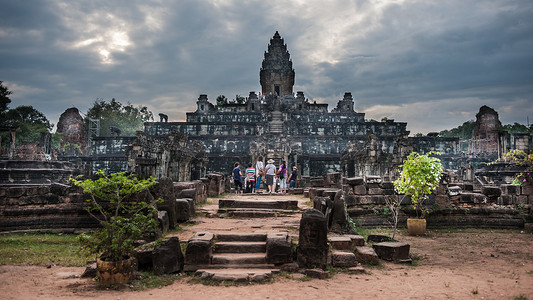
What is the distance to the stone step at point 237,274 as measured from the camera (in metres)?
4.84

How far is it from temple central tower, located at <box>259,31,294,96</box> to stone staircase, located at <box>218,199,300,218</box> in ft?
106

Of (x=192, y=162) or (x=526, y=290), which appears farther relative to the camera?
(x=192, y=162)

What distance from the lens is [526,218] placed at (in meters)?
9.83

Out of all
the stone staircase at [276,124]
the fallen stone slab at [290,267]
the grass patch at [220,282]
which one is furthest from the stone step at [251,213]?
the stone staircase at [276,124]

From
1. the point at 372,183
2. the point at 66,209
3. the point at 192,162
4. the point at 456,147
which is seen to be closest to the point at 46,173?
the point at 192,162

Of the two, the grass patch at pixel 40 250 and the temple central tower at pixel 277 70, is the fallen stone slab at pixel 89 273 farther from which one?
the temple central tower at pixel 277 70

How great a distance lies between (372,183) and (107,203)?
7089 millimetres

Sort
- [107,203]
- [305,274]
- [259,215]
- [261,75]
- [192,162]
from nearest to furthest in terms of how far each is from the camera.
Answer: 1. [305,274]
2. [107,203]
3. [259,215]
4. [192,162]
5. [261,75]

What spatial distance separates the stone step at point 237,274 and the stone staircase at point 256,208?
337cm

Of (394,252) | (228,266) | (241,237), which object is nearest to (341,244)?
(394,252)

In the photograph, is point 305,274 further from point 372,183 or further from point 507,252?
point 372,183

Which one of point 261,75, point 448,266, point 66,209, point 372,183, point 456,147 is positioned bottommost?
point 448,266

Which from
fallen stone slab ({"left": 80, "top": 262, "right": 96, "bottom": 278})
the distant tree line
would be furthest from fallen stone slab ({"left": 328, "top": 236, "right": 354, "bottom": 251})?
the distant tree line

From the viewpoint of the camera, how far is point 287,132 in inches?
1259
